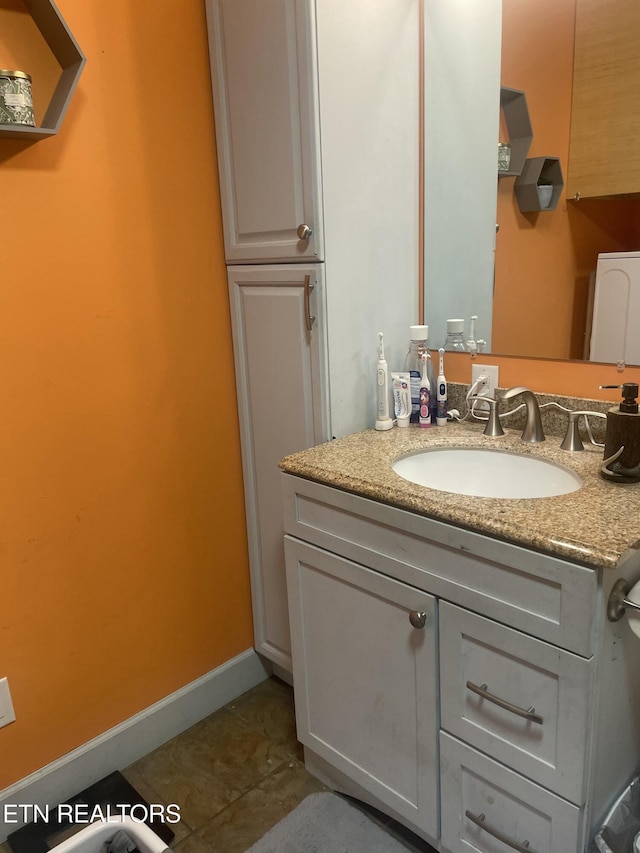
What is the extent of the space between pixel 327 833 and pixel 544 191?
1535 mm

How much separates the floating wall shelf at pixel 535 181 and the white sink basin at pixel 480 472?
1.89 feet

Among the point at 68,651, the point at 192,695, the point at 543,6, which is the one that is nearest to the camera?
the point at 543,6

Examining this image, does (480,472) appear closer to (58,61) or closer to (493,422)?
(493,422)

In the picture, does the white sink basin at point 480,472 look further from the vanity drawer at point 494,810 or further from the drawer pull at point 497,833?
the drawer pull at point 497,833

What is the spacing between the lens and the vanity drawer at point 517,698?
1025 millimetres

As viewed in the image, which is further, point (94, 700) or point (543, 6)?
point (94, 700)

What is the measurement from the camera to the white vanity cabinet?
1029mm

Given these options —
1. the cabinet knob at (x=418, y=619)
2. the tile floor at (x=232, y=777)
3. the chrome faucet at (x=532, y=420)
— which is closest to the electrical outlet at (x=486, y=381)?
the chrome faucet at (x=532, y=420)

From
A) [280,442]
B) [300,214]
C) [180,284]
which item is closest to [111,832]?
[280,442]

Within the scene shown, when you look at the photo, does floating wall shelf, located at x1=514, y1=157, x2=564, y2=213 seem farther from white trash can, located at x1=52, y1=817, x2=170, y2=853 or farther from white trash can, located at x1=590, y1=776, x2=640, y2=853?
white trash can, located at x1=52, y1=817, x2=170, y2=853

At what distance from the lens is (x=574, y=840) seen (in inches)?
42.1

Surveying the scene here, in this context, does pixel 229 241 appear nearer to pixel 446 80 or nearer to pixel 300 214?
pixel 300 214

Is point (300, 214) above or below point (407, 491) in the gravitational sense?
above

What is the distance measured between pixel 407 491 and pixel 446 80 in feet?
3.50
